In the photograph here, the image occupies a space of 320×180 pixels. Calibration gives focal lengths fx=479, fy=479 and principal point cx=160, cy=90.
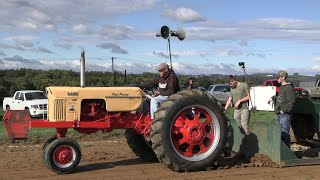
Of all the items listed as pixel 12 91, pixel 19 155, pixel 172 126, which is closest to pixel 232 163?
pixel 172 126

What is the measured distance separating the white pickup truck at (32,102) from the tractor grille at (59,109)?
15.0m

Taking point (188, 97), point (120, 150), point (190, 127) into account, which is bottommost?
point (120, 150)

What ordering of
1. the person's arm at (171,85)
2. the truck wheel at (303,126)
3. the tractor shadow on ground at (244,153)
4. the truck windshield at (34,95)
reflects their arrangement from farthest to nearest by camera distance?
the truck windshield at (34,95) → the truck wheel at (303,126) → the tractor shadow on ground at (244,153) → the person's arm at (171,85)

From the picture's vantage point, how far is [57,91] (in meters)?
7.77

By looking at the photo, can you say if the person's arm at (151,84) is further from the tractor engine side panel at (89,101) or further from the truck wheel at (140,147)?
the truck wheel at (140,147)

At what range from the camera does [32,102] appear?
23.3 m

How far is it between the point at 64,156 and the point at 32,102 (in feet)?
53.9

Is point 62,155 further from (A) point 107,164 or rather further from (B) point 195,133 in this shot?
(B) point 195,133

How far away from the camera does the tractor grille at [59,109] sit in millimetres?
7699

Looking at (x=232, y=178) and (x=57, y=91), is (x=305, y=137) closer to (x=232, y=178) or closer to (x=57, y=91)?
(x=232, y=178)

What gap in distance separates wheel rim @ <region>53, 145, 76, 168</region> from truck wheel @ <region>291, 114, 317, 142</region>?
474cm

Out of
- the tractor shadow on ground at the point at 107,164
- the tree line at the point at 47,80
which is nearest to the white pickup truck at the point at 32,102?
the tree line at the point at 47,80

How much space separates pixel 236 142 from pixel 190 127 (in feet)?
5.04

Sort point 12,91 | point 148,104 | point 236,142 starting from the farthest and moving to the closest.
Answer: point 12,91
point 236,142
point 148,104
